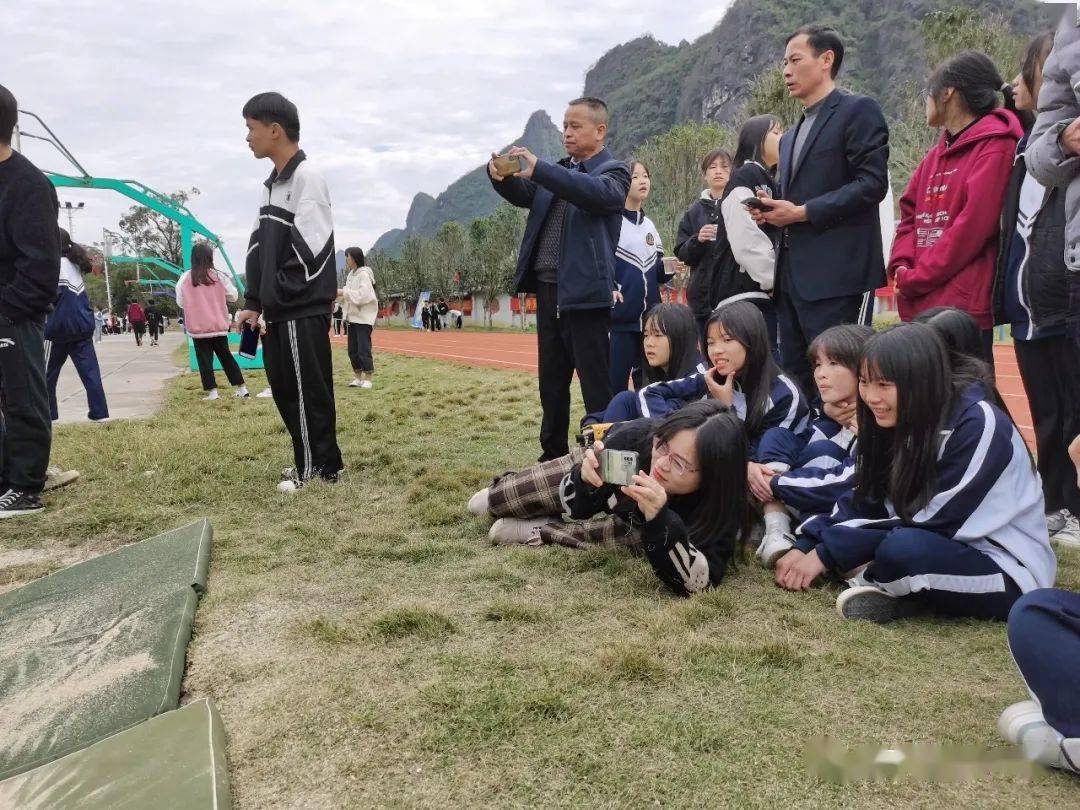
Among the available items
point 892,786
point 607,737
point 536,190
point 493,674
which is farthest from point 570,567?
point 536,190

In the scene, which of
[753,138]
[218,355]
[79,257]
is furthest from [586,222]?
[218,355]

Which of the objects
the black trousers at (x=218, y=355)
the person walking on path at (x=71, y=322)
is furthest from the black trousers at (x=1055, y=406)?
the black trousers at (x=218, y=355)

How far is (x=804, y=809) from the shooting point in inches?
56.5

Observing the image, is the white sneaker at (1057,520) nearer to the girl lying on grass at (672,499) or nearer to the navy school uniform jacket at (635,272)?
the girl lying on grass at (672,499)

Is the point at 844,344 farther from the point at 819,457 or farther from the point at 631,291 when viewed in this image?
the point at 631,291

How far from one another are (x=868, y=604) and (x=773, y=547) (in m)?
0.52

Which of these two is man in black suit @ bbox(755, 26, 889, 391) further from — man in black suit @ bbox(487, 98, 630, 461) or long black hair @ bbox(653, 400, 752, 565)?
long black hair @ bbox(653, 400, 752, 565)

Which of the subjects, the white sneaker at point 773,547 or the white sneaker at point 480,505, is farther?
the white sneaker at point 480,505

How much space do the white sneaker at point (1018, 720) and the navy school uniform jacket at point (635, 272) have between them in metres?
3.11

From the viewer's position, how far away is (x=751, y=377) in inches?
130

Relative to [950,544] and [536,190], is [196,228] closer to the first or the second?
[536,190]

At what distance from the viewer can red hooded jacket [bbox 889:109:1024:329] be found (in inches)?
120

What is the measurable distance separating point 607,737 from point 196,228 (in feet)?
41.3

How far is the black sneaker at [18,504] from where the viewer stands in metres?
3.72
